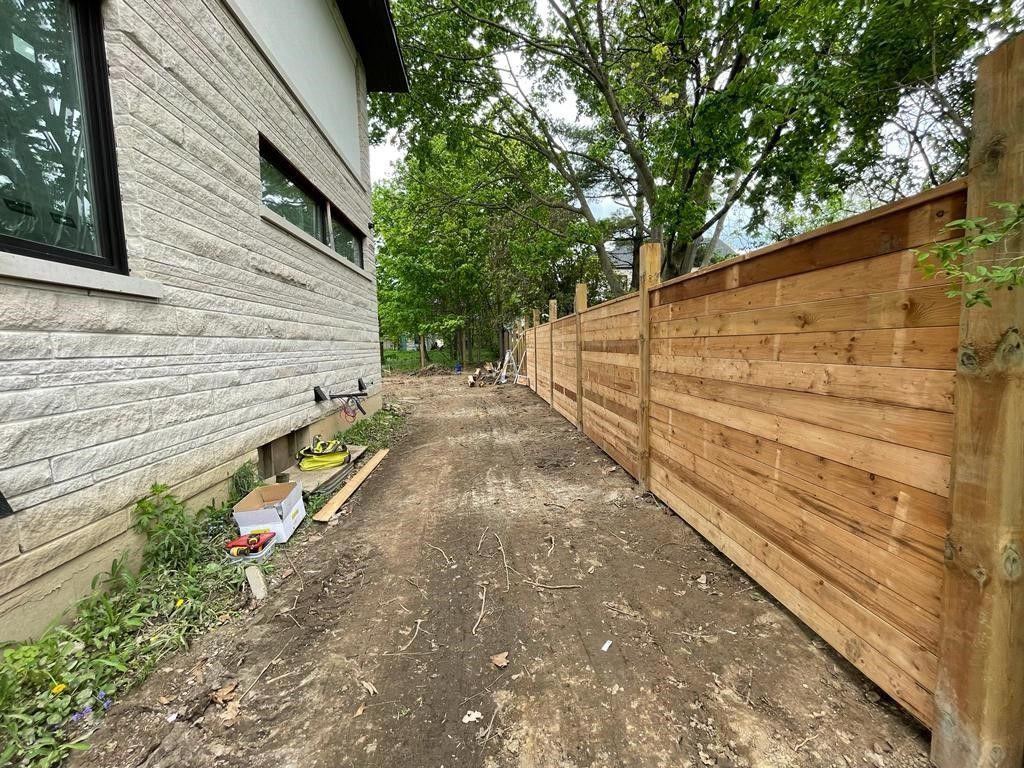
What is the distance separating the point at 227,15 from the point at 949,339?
539 centimetres

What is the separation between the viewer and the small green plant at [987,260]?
1029 mm

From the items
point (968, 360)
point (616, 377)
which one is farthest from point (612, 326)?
point (968, 360)

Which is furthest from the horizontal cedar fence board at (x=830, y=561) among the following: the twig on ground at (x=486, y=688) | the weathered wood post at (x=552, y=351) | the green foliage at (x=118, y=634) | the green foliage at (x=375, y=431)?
the weathered wood post at (x=552, y=351)

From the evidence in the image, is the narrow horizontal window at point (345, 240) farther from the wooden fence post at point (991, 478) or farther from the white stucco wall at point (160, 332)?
the wooden fence post at point (991, 478)

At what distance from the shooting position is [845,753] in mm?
1361

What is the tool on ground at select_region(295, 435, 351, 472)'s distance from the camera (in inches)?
171

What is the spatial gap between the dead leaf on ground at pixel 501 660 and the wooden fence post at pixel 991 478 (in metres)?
1.53

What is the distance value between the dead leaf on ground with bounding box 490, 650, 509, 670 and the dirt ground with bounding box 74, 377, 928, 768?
3 cm

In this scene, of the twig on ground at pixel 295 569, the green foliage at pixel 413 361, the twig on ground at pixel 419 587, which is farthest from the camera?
the green foliage at pixel 413 361

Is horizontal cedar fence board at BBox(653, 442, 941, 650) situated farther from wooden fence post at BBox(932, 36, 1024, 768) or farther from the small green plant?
the small green plant

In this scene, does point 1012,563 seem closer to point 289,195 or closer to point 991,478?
point 991,478

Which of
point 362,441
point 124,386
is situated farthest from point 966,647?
point 362,441

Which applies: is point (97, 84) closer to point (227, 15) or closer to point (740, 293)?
point (227, 15)

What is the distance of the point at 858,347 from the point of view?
162 cm
